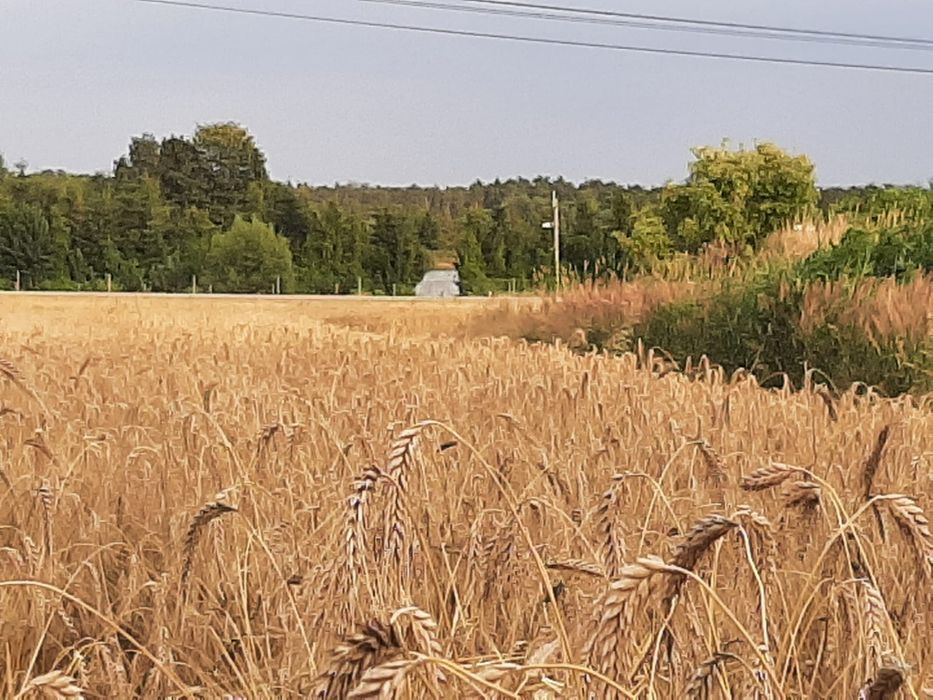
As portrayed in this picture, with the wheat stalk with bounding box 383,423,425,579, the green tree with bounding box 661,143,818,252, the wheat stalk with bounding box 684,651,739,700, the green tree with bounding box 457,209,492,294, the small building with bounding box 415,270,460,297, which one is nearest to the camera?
the wheat stalk with bounding box 684,651,739,700

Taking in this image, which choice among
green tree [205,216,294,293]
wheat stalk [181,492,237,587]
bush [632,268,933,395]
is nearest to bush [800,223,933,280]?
bush [632,268,933,395]

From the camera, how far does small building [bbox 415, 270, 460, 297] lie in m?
36.1

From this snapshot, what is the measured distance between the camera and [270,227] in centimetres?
3572

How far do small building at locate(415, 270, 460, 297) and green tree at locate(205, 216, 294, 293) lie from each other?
4412 millimetres

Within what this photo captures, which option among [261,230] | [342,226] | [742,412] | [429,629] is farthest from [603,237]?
[429,629]

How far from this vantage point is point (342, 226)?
37594 millimetres

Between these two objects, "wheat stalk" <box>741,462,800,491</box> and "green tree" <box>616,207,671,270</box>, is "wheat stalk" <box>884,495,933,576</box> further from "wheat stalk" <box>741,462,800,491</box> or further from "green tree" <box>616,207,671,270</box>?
"green tree" <box>616,207,671,270</box>

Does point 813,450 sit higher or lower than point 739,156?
lower

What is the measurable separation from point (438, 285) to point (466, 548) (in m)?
35.9

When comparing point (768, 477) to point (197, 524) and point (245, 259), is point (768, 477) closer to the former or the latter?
point (197, 524)

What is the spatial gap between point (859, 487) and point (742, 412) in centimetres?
124

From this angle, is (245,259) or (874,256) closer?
(874,256)

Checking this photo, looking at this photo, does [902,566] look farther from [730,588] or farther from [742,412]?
[742,412]

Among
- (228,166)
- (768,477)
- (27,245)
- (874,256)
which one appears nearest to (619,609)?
(768,477)
